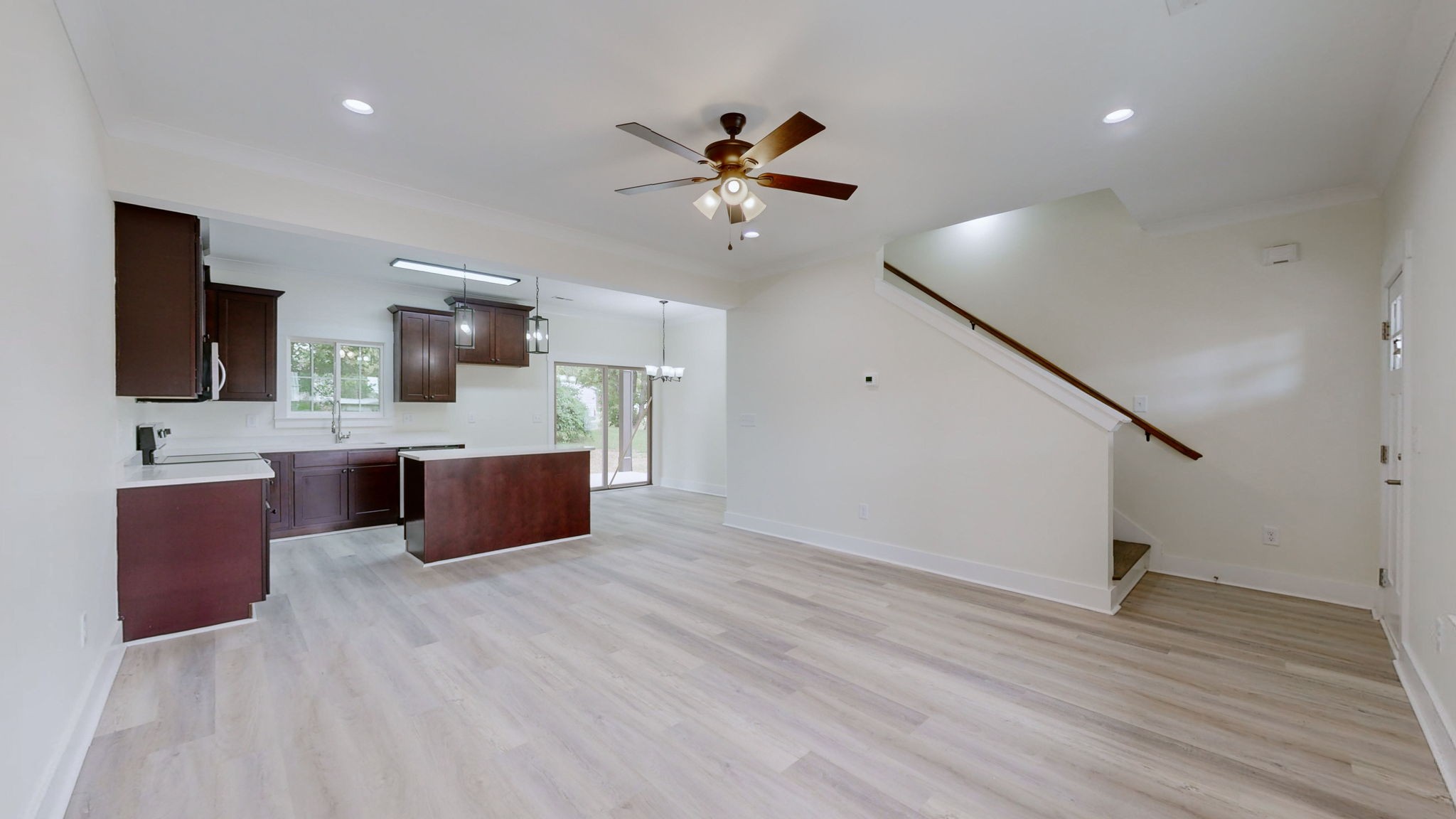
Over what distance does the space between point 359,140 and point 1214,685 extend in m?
5.12

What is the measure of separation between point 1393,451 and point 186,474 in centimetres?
700

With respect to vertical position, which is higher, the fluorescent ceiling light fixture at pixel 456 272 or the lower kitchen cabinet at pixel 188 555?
the fluorescent ceiling light fixture at pixel 456 272

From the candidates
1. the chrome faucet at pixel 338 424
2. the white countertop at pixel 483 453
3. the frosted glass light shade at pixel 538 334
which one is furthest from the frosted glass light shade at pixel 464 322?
the chrome faucet at pixel 338 424

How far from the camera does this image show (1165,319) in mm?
4203

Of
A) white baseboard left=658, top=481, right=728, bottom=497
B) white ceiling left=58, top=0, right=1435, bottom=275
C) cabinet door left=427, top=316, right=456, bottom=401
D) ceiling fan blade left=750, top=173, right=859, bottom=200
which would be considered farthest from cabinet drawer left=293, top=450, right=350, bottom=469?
ceiling fan blade left=750, top=173, right=859, bottom=200

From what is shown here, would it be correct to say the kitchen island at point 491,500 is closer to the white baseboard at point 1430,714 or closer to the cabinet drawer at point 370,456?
the cabinet drawer at point 370,456

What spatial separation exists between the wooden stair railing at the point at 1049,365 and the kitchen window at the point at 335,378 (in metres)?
5.86

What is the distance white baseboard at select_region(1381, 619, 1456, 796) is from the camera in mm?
1896

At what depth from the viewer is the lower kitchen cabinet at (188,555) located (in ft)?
9.73

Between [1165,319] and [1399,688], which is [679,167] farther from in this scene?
[1399,688]

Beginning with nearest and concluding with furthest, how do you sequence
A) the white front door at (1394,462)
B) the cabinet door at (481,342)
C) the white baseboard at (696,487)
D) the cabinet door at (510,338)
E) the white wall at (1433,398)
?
the white wall at (1433,398)
the white front door at (1394,462)
the cabinet door at (481,342)
the cabinet door at (510,338)
the white baseboard at (696,487)

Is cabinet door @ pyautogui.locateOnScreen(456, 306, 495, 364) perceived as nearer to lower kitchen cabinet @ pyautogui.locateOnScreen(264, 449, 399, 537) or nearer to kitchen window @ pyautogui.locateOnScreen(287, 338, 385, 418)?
kitchen window @ pyautogui.locateOnScreen(287, 338, 385, 418)

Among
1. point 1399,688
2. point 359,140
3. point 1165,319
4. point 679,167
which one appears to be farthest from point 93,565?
point 1165,319

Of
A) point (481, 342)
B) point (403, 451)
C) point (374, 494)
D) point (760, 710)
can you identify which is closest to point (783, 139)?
point (760, 710)
